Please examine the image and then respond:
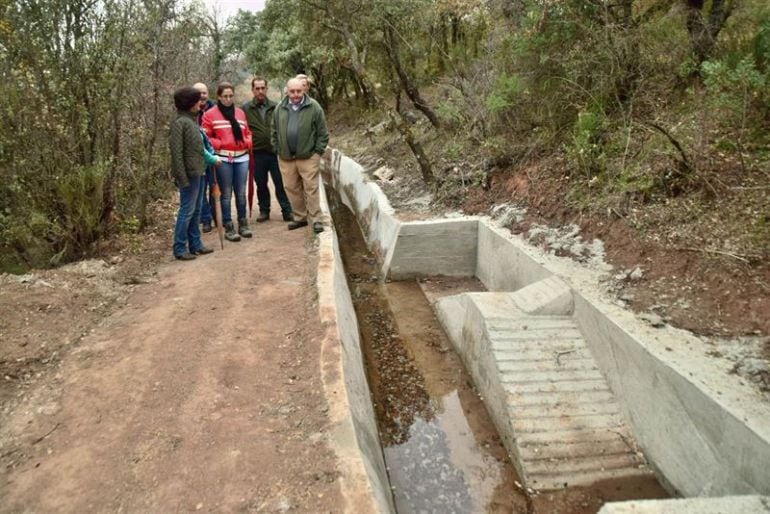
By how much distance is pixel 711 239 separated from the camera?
4.67m

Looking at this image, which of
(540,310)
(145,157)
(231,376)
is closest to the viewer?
(231,376)

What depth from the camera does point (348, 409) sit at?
3551 mm

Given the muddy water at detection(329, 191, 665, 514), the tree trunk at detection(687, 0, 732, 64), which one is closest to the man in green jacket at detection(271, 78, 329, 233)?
the muddy water at detection(329, 191, 665, 514)

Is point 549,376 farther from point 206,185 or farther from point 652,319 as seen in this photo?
point 206,185

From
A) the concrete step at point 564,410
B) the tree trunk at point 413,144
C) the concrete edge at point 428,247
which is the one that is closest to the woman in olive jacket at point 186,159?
the concrete edge at point 428,247

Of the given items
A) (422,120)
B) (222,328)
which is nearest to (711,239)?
(222,328)

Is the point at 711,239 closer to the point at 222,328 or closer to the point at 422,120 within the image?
the point at 222,328

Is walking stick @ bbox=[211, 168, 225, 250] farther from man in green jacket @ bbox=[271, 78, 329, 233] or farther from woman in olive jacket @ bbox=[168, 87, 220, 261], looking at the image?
man in green jacket @ bbox=[271, 78, 329, 233]

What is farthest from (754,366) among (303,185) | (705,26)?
(303,185)

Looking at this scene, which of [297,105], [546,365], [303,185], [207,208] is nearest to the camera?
[546,365]

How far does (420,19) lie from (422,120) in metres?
2.71

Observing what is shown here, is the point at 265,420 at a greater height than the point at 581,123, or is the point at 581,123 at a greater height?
the point at 581,123

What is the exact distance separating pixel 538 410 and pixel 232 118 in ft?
16.2

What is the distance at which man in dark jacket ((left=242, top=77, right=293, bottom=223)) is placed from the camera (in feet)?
24.4
